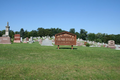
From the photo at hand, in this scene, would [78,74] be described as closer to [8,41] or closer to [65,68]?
[65,68]

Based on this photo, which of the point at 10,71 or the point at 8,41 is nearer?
the point at 10,71

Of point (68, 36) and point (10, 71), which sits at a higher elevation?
point (68, 36)

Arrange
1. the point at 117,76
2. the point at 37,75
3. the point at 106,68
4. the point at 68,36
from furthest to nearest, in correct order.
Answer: the point at 68,36
the point at 106,68
the point at 117,76
the point at 37,75

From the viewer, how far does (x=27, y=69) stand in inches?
284

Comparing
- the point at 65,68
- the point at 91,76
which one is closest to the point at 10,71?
the point at 65,68

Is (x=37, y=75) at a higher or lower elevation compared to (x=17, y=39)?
lower

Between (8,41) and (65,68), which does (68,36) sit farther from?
(8,41)

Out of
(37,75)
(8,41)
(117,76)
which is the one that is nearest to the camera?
(37,75)

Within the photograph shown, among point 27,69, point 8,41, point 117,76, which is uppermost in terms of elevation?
point 8,41

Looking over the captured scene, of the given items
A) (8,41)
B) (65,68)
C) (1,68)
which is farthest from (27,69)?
(8,41)

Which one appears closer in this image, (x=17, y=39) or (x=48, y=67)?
(x=48, y=67)

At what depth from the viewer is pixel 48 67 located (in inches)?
303

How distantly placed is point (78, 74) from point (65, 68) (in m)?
1.09

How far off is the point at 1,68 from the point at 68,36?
1113 cm
